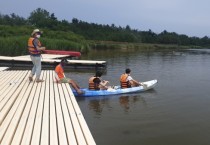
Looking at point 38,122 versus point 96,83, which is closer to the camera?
point 38,122

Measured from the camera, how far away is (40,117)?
750 centimetres

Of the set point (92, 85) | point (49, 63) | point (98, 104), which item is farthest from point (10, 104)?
point (49, 63)

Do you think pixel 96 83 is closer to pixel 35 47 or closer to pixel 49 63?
pixel 35 47

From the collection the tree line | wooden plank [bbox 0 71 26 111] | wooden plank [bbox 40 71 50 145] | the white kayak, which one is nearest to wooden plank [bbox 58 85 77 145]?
wooden plank [bbox 40 71 50 145]

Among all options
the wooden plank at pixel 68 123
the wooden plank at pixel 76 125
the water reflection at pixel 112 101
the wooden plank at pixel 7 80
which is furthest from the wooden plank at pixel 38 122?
the water reflection at pixel 112 101

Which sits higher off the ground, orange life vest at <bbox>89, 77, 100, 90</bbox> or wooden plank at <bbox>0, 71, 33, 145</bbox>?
wooden plank at <bbox>0, 71, 33, 145</bbox>

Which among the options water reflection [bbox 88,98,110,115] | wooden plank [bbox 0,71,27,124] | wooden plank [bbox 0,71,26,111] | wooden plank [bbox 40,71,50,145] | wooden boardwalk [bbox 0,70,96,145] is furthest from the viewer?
water reflection [bbox 88,98,110,115]

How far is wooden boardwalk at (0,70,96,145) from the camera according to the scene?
603 cm

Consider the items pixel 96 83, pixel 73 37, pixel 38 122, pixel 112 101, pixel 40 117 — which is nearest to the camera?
pixel 38 122

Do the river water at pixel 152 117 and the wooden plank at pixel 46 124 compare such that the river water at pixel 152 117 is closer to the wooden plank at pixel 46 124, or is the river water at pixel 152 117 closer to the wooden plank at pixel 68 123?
the wooden plank at pixel 68 123

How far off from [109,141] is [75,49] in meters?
28.8

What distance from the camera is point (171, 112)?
454 inches

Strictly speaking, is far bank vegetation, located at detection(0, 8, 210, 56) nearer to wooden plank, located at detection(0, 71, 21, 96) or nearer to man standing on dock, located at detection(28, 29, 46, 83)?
wooden plank, located at detection(0, 71, 21, 96)

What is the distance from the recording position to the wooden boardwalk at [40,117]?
19.8ft
